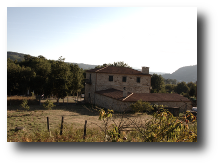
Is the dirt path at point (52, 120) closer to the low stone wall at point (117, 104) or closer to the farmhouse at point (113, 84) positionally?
the low stone wall at point (117, 104)

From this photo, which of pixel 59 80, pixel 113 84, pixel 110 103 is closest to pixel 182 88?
pixel 113 84

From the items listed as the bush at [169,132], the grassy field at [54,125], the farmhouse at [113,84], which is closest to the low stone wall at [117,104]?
the farmhouse at [113,84]

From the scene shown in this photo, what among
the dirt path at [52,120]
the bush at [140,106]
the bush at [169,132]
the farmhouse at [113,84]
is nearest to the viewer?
the bush at [169,132]

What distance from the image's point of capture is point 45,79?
A: 34.4 m

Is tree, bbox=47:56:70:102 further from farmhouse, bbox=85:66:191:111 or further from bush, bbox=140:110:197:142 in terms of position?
bush, bbox=140:110:197:142

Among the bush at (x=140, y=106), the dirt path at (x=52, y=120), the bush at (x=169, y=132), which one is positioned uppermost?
the bush at (x=169, y=132)

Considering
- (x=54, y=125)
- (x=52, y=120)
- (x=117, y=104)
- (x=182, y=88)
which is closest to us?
(x=54, y=125)

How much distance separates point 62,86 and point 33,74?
17078 millimetres

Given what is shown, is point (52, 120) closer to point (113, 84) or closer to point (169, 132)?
point (169, 132)

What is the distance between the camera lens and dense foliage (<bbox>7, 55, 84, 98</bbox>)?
26562 millimetres

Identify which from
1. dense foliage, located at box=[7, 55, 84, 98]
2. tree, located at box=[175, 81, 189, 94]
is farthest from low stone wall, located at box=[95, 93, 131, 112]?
tree, located at box=[175, 81, 189, 94]

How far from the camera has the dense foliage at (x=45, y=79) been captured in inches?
1046

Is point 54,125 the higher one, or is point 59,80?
point 59,80
